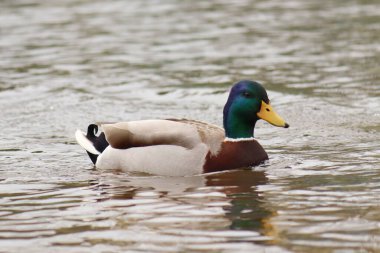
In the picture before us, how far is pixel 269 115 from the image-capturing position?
10.8 metres

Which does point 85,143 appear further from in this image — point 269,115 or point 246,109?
point 269,115

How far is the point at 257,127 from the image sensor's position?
1336 cm

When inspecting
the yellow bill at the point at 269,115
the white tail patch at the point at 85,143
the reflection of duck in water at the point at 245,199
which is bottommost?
the reflection of duck in water at the point at 245,199

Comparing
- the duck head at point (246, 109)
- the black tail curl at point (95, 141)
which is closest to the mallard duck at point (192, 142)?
the duck head at point (246, 109)

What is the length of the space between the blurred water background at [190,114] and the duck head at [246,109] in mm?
450

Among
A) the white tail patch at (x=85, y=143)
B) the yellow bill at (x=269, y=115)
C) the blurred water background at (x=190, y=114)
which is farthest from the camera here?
the white tail patch at (x=85, y=143)

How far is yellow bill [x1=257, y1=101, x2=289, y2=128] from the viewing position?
1074 cm

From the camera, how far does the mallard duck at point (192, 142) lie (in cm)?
1052

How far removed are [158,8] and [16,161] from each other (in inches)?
524

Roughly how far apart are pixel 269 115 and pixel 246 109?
0.78 feet

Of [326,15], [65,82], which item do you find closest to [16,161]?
[65,82]

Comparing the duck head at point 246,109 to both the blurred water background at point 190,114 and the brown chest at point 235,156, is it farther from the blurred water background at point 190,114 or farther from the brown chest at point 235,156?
the blurred water background at point 190,114

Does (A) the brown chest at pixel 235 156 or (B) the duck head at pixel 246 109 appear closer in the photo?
(A) the brown chest at pixel 235 156

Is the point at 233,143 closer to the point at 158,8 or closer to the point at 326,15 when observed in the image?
the point at 326,15
